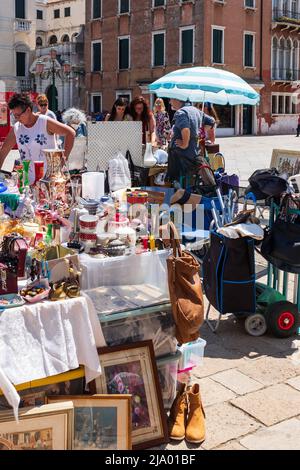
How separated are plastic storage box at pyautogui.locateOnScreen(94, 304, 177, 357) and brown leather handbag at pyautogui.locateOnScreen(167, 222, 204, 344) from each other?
0.10 meters

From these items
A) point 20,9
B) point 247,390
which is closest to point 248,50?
point 20,9

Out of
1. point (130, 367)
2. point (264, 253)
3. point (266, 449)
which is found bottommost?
point (266, 449)

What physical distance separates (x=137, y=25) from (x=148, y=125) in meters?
26.2

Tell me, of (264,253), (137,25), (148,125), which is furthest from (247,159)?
(137,25)

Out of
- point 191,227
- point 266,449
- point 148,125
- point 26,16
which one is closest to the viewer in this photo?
point 266,449

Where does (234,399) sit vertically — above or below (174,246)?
below

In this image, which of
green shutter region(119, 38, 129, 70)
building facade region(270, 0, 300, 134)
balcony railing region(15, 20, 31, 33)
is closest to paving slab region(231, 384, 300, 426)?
building facade region(270, 0, 300, 134)

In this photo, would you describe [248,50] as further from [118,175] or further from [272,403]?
[272,403]

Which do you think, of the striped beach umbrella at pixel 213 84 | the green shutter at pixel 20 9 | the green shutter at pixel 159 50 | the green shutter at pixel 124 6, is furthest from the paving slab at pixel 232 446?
the green shutter at pixel 20 9

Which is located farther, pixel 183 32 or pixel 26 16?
pixel 26 16

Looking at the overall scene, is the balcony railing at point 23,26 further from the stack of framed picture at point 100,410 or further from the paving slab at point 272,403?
the stack of framed picture at point 100,410

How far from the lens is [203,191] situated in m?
5.57

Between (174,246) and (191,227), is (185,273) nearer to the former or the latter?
(174,246)
